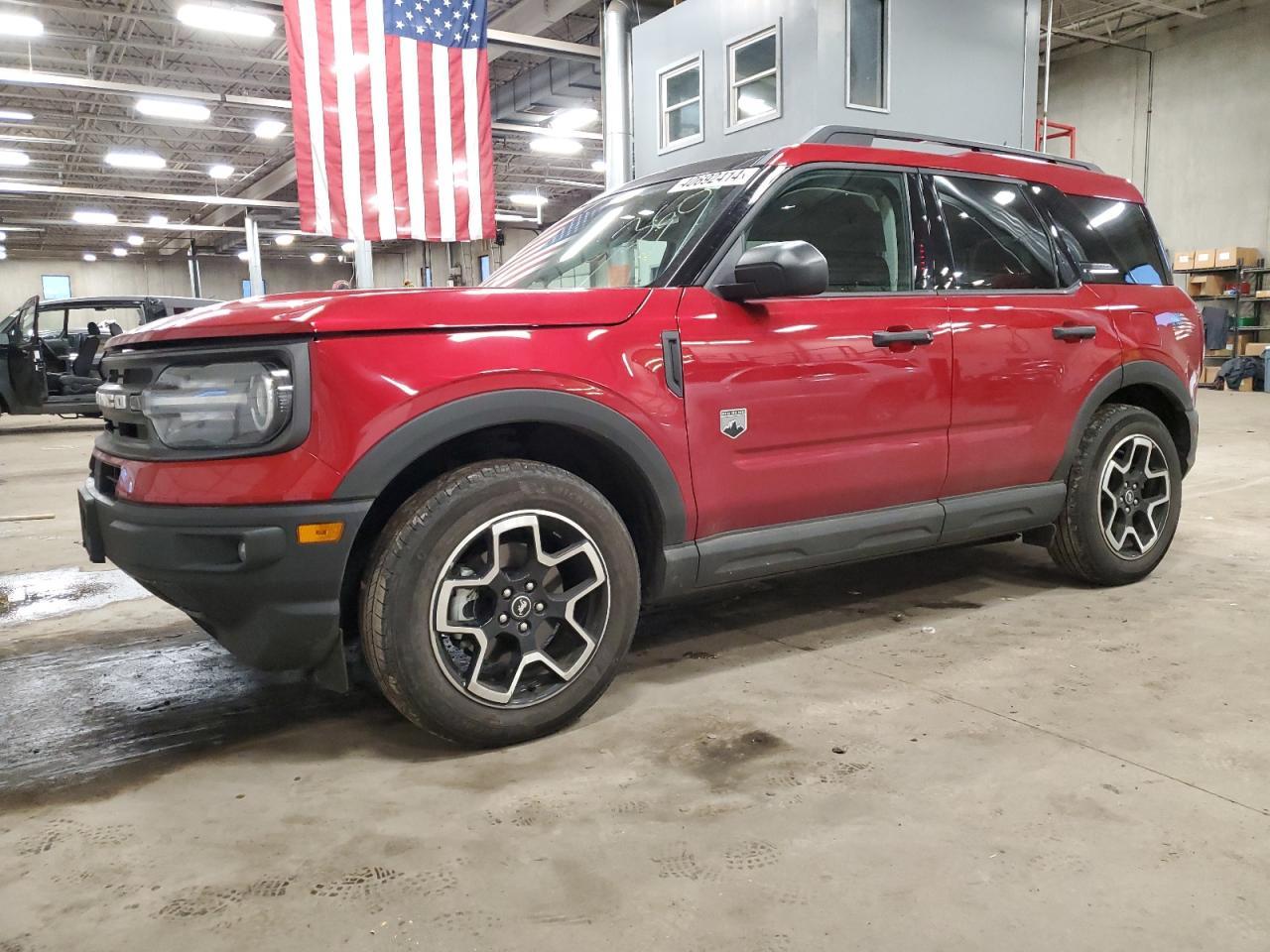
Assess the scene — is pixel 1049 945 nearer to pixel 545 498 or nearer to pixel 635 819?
pixel 635 819

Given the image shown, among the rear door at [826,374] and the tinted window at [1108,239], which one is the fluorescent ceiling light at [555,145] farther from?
the rear door at [826,374]

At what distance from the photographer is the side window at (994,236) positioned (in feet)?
10.6

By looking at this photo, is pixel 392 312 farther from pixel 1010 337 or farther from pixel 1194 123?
pixel 1194 123

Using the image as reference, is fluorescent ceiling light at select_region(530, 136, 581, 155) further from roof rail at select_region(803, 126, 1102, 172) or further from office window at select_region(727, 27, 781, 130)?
roof rail at select_region(803, 126, 1102, 172)

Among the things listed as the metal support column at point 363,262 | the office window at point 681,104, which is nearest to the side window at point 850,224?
the office window at point 681,104

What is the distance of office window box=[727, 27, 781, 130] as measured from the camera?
8586 mm

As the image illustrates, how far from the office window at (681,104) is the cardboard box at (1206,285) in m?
12.2

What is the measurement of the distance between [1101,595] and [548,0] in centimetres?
1113

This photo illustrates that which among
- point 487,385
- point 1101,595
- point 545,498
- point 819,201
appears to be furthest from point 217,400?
point 1101,595

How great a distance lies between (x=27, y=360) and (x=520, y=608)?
1134 centimetres

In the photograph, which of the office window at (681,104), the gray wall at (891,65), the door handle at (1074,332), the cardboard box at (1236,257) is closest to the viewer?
the door handle at (1074,332)

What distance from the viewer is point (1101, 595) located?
12.1ft

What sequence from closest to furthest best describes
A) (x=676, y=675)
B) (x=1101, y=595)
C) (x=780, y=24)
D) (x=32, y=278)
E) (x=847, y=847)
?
(x=847, y=847), (x=676, y=675), (x=1101, y=595), (x=780, y=24), (x=32, y=278)

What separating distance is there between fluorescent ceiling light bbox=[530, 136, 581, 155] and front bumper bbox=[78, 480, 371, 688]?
1772cm
